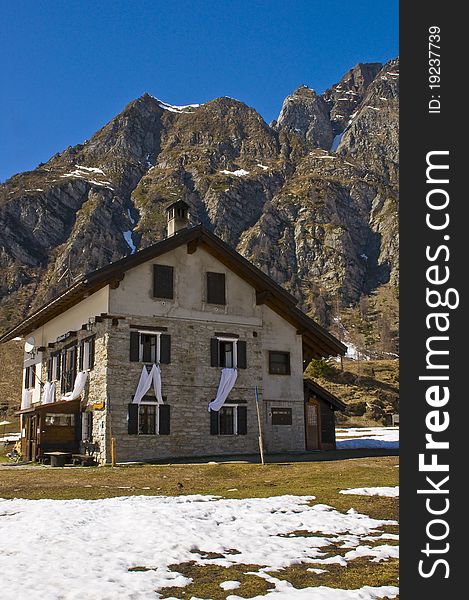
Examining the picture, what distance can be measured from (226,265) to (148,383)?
6.60 m

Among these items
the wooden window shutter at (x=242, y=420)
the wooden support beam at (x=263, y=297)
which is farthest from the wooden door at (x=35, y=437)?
the wooden support beam at (x=263, y=297)

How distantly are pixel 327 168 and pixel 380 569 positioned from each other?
199 m

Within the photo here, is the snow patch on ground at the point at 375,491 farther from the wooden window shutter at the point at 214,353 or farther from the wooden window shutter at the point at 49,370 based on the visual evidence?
the wooden window shutter at the point at 49,370

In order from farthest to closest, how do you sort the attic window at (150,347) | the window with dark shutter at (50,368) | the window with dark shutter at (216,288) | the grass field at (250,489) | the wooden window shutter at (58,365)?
the window with dark shutter at (50,368) < the wooden window shutter at (58,365) < the window with dark shutter at (216,288) < the attic window at (150,347) < the grass field at (250,489)

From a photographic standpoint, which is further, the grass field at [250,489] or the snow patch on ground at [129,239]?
the snow patch on ground at [129,239]

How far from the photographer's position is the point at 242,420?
28.3 m

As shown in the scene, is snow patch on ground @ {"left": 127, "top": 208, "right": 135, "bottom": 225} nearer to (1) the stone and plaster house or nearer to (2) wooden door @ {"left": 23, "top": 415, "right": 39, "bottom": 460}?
(1) the stone and plaster house

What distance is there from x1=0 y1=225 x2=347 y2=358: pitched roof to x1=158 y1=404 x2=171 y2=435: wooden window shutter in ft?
17.9

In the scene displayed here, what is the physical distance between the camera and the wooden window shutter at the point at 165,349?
26750mm

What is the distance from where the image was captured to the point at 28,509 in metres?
11.9

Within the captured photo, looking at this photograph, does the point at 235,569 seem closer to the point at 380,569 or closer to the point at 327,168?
the point at 380,569

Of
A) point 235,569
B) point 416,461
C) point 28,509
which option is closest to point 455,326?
point 416,461

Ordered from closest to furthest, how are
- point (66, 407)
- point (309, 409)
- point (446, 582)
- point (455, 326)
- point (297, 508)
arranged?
point (446, 582) → point (455, 326) → point (297, 508) → point (66, 407) → point (309, 409)

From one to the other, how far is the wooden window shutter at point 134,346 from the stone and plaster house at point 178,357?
0.13 feet
